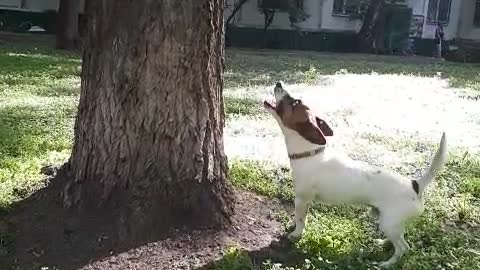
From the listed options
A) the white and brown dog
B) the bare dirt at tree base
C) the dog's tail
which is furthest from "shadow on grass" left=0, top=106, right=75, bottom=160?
the dog's tail

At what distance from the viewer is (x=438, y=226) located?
4922mm

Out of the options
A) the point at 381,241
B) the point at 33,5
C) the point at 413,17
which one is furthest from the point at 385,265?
the point at 413,17

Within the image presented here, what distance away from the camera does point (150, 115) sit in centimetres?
422

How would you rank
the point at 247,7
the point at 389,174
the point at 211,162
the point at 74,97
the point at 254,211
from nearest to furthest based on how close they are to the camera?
the point at 389,174 < the point at 211,162 < the point at 254,211 < the point at 74,97 < the point at 247,7

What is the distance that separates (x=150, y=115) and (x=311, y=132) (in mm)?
933

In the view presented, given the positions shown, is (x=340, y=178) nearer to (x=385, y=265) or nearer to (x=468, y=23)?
(x=385, y=265)

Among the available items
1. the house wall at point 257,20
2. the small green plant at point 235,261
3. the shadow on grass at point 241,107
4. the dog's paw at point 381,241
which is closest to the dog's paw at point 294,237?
the small green plant at point 235,261

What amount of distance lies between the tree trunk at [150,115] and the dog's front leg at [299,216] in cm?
43

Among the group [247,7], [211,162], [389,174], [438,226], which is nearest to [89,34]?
[211,162]

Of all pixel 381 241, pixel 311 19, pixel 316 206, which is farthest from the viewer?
pixel 311 19

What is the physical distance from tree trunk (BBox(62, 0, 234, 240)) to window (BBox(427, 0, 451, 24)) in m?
29.3

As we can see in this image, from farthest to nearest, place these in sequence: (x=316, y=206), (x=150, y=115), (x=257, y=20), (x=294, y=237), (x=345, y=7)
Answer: (x=345, y=7) < (x=257, y=20) < (x=316, y=206) < (x=294, y=237) < (x=150, y=115)

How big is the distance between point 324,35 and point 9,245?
25.9 m

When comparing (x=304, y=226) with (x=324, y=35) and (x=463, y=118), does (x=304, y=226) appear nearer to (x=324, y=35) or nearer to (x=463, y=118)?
(x=463, y=118)
